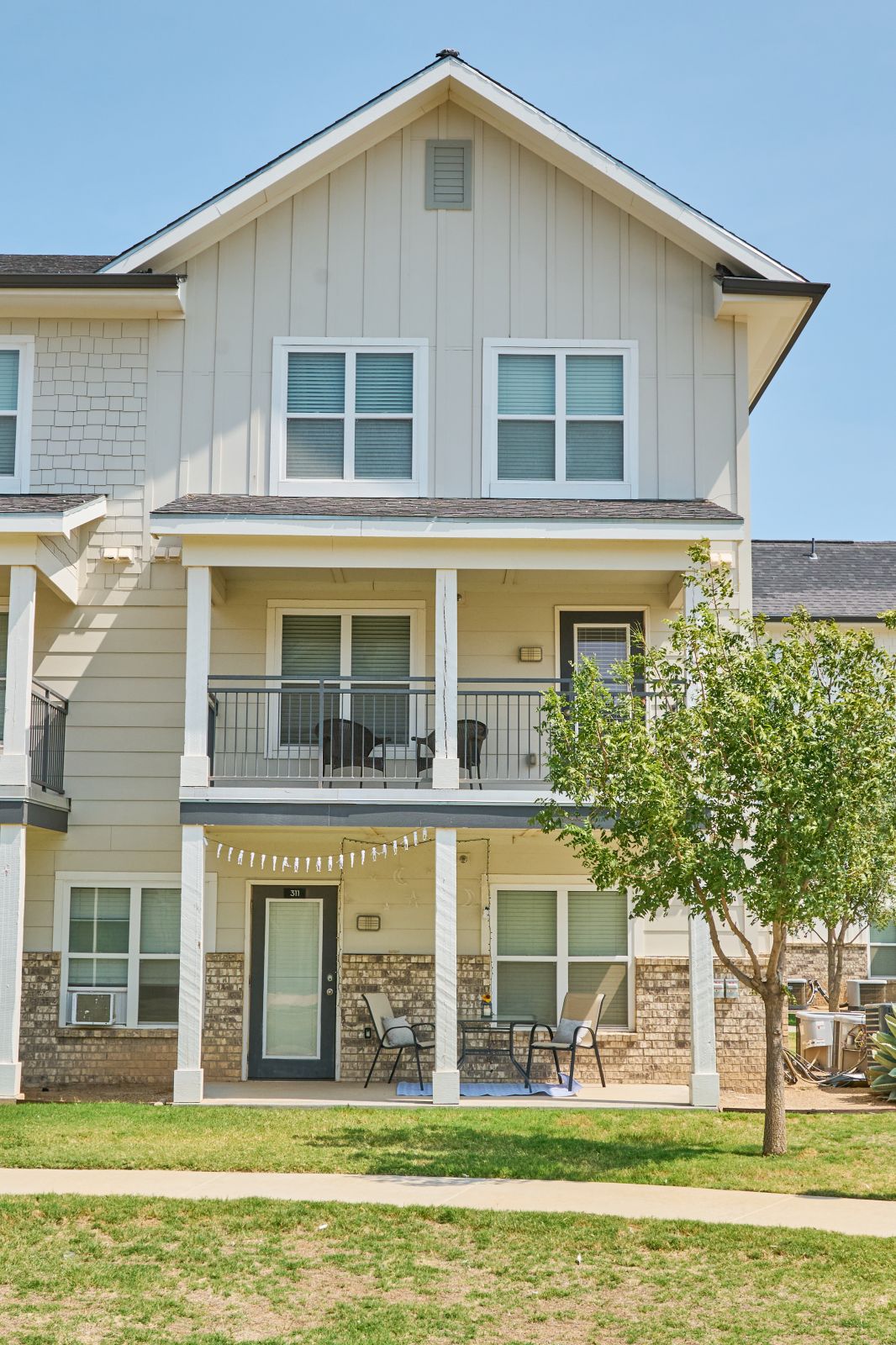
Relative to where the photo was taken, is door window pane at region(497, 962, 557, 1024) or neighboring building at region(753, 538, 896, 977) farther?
neighboring building at region(753, 538, 896, 977)

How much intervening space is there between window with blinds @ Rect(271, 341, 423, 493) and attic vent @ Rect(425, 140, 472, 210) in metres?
1.63

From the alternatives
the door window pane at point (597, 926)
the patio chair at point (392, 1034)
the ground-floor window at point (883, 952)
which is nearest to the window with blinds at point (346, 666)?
the door window pane at point (597, 926)

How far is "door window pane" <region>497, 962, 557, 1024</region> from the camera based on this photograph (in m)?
14.9

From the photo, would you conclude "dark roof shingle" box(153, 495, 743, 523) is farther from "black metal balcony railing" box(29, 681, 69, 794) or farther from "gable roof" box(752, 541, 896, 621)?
"gable roof" box(752, 541, 896, 621)

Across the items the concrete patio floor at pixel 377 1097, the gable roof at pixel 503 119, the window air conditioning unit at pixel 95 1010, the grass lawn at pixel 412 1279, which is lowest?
the grass lawn at pixel 412 1279

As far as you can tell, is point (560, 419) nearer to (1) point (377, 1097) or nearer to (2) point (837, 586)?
(1) point (377, 1097)

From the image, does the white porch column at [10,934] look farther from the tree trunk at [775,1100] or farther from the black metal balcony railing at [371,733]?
the tree trunk at [775,1100]

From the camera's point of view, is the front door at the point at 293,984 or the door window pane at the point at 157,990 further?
the front door at the point at 293,984

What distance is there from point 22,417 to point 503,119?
5943 mm

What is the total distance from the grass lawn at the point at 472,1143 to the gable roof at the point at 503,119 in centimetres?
843

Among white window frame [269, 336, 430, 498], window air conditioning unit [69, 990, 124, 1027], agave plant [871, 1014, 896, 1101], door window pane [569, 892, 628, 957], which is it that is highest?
white window frame [269, 336, 430, 498]

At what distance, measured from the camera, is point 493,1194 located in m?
9.22

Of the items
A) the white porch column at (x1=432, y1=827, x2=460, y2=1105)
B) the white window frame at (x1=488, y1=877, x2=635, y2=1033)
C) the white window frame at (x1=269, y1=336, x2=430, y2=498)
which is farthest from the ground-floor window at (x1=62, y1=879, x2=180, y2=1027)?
the white window frame at (x1=269, y1=336, x2=430, y2=498)

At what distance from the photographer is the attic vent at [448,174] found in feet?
50.8
